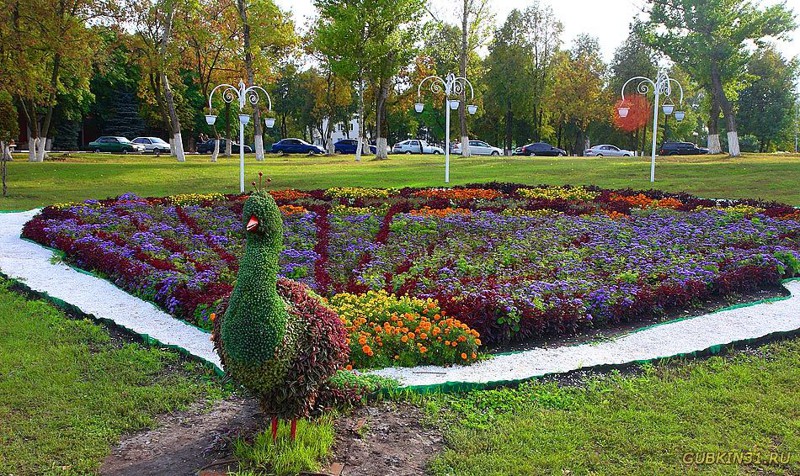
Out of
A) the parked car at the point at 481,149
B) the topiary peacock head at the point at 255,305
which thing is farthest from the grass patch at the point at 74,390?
the parked car at the point at 481,149

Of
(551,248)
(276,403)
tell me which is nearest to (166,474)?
(276,403)

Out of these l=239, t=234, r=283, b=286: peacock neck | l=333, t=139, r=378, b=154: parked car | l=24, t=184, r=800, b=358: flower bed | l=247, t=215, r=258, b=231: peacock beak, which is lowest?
l=24, t=184, r=800, b=358: flower bed

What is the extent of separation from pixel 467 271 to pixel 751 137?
4708cm

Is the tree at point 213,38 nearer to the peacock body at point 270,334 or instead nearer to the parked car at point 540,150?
the parked car at point 540,150

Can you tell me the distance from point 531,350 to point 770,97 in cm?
4585

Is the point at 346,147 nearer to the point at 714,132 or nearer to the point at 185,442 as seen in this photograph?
the point at 714,132

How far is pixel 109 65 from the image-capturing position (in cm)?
3306

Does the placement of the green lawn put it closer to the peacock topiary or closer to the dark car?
the peacock topiary

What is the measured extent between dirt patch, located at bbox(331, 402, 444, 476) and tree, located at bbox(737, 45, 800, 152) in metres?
45.8

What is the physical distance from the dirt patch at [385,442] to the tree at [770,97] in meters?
45.8

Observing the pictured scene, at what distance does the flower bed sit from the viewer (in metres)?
6.05

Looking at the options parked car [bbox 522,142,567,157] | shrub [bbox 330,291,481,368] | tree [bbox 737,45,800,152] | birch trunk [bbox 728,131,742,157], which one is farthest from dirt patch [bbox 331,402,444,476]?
tree [bbox 737,45,800,152]

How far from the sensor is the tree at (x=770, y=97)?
4300 centimetres

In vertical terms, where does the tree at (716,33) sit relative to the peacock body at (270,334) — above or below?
above
